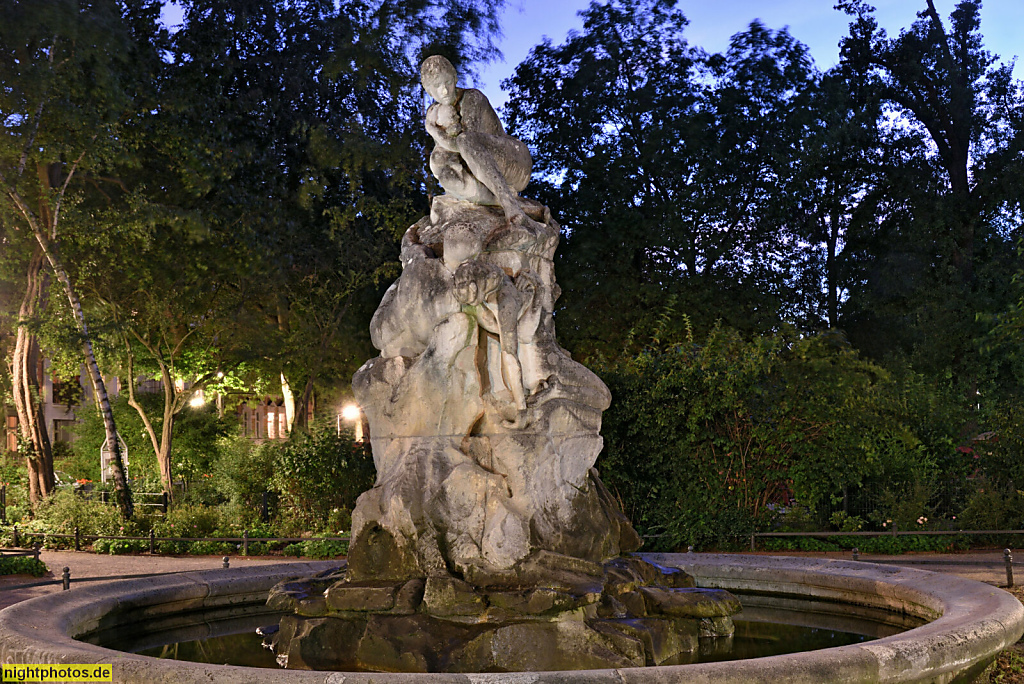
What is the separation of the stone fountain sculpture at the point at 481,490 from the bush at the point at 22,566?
26.2 feet

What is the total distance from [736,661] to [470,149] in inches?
172

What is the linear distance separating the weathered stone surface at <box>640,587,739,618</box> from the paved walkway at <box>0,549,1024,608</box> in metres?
4.80

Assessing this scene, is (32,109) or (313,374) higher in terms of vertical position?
(32,109)

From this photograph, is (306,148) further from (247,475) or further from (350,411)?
(247,475)

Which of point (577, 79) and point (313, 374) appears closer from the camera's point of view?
point (313, 374)

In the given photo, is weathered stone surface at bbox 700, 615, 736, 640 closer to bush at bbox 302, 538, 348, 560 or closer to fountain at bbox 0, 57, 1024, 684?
fountain at bbox 0, 57, 1024, 684

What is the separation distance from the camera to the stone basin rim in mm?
4430

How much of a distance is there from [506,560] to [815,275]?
Result: 25.6m

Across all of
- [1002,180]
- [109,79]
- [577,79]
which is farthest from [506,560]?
→ [1002,180]

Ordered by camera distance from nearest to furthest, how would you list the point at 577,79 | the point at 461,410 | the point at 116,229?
the point at 461,410 → the point at 116,229 → the point at 577,79

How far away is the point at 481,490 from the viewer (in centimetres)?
658

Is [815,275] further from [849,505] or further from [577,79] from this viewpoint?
[849,505]

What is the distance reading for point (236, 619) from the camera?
322 inches

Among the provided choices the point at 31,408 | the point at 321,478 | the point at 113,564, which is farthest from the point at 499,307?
the point at 31,408
